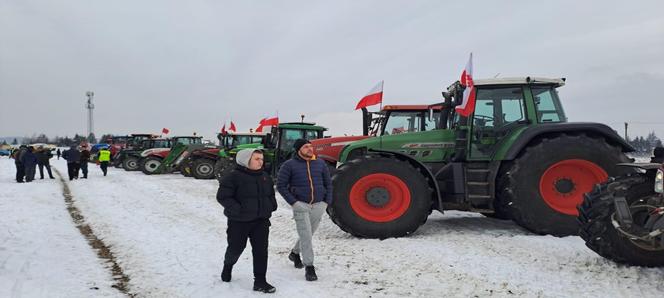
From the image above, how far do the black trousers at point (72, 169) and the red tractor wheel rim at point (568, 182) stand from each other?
16281 mm

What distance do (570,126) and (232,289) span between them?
16.6 ft

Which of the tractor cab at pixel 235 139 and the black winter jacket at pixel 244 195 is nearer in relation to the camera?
the black winter jacket at pixel 244 195

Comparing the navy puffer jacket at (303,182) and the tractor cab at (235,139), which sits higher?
the tractor cab at (235,139)

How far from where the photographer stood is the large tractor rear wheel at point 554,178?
6.15 meters

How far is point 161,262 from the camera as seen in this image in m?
5.09

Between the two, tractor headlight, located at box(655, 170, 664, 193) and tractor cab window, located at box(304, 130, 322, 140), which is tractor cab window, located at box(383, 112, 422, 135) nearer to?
tractor headlight, located at box(655, 170, 664, 193)

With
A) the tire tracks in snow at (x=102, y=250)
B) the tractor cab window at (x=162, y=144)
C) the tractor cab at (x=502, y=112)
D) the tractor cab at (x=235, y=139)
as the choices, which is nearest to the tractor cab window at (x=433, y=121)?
the tractor cab at (x=502, y=112)

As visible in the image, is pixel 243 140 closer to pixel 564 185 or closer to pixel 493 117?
pixel 493 117

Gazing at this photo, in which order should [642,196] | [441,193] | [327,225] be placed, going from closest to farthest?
[642,196]
[441,193]
[327,225]

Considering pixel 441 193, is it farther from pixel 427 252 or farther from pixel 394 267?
pixel 394 267

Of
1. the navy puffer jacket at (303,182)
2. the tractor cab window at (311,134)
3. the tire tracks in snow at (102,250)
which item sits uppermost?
the tractor cab window at (311,134)

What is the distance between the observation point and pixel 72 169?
16922 millimetres

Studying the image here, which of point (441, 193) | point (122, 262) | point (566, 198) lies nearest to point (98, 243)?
point (122, 262)

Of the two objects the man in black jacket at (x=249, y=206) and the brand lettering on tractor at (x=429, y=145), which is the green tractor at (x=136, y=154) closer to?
the brand lettering on tractor at (x=429, y=145)
